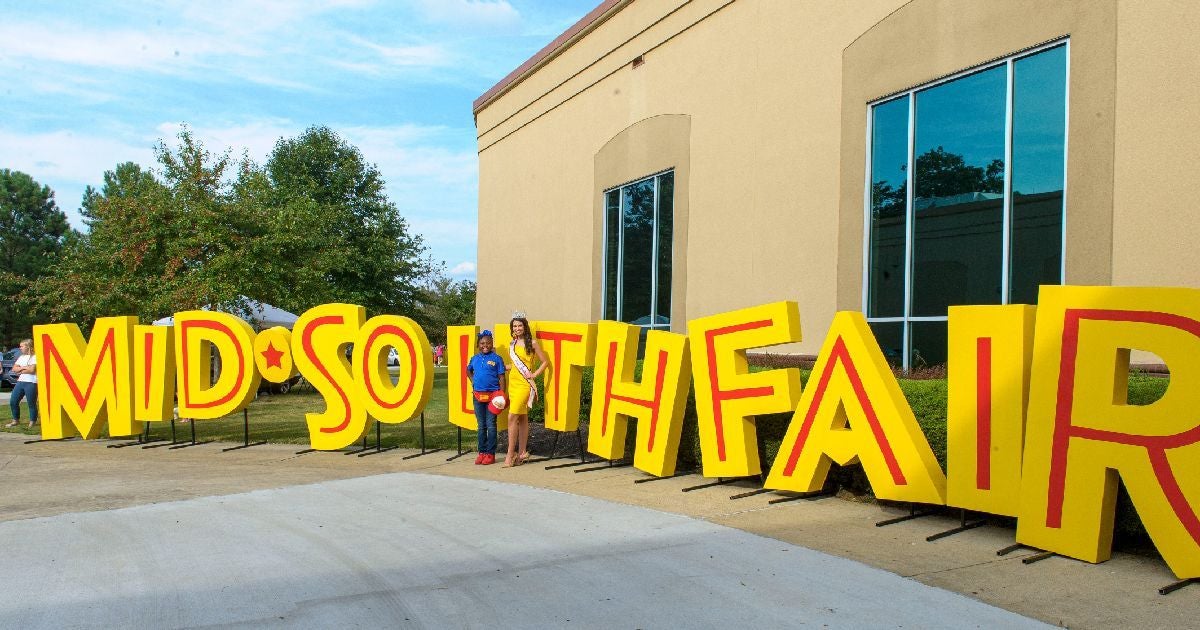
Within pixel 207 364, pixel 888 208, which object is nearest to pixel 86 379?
pixel 207 364

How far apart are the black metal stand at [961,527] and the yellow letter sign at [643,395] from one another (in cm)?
289

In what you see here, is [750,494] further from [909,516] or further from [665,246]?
[665,246]

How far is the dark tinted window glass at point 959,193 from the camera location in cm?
980

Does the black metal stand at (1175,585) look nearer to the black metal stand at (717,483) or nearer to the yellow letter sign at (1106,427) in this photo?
the yellow letter sign at (1106,427)

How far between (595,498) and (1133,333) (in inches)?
177

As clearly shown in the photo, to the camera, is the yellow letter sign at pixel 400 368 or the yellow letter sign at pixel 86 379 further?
the yellow letter sign at pixel 86 379

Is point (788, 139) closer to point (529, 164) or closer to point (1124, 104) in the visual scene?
point (1124, 104)

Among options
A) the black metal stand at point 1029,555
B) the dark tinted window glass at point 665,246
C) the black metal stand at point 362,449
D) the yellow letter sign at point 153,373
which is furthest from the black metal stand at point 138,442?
the black metal stand at point 1029,555

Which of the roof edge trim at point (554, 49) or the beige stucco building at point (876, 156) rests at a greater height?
the roof edge trim at point (554, 49)

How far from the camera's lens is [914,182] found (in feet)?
35.6

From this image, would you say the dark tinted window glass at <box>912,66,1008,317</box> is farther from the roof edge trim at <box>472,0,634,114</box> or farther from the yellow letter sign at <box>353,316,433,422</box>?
the roof edge trim at <box>472,0,634,114</box>

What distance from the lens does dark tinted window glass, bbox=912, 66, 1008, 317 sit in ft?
32.2

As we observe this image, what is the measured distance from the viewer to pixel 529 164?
821 inches

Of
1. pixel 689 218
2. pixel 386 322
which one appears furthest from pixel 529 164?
pixel 386 322
